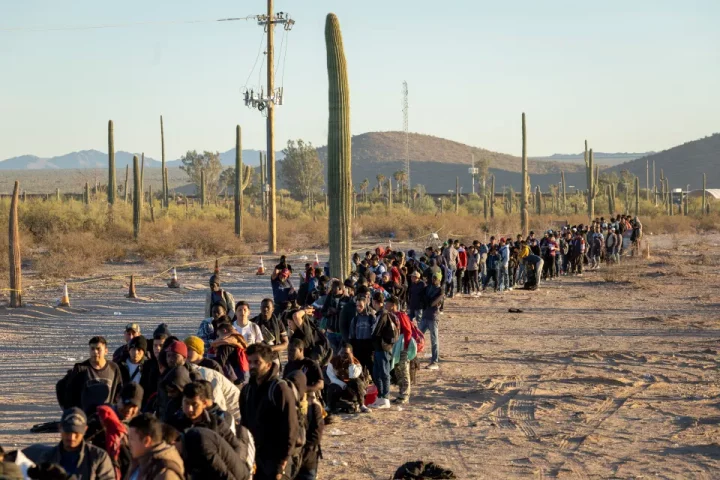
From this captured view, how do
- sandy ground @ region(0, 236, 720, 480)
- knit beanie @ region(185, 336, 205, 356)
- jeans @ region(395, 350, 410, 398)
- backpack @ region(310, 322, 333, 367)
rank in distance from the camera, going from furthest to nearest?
jeans @ region(395, 350, 410, 398) → backpack @ region(310, 322, 333, 367) → sandy ground @ region(0, 236, 720, 480) → knit beanie @ region(185, 336, 205, 356)

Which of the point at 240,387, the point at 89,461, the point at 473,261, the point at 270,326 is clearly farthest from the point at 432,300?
the point at 473,261

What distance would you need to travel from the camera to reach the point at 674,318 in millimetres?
21453

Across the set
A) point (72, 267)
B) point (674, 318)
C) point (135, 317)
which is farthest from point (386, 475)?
point (72, 267)

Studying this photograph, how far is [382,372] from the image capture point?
11.9 metres

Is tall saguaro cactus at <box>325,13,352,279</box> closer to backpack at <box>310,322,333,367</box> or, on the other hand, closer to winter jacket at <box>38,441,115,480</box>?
backpack at <box>310,322,333,367</box>

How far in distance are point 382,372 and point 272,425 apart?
17.1ft

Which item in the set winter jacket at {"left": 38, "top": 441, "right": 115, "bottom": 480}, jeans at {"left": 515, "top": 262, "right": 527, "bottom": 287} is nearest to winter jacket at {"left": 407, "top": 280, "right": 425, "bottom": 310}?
winter jacket at {"left": 38, "top": 441, "right": 115, "bottom": 480}

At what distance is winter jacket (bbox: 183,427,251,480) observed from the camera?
5.59 m

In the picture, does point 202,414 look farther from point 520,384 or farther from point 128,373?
point 520,384

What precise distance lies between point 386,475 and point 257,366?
2824 mm

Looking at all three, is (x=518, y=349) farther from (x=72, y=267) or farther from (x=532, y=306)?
(x=72, y=267)

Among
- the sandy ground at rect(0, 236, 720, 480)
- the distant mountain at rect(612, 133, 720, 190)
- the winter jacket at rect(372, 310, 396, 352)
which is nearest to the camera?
the sandy ground at rect(0, 236, 720, 480)

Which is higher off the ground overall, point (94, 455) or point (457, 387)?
point (94, 455)

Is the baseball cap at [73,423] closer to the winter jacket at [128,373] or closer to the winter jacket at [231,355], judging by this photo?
the winter jacket at [128,373]
